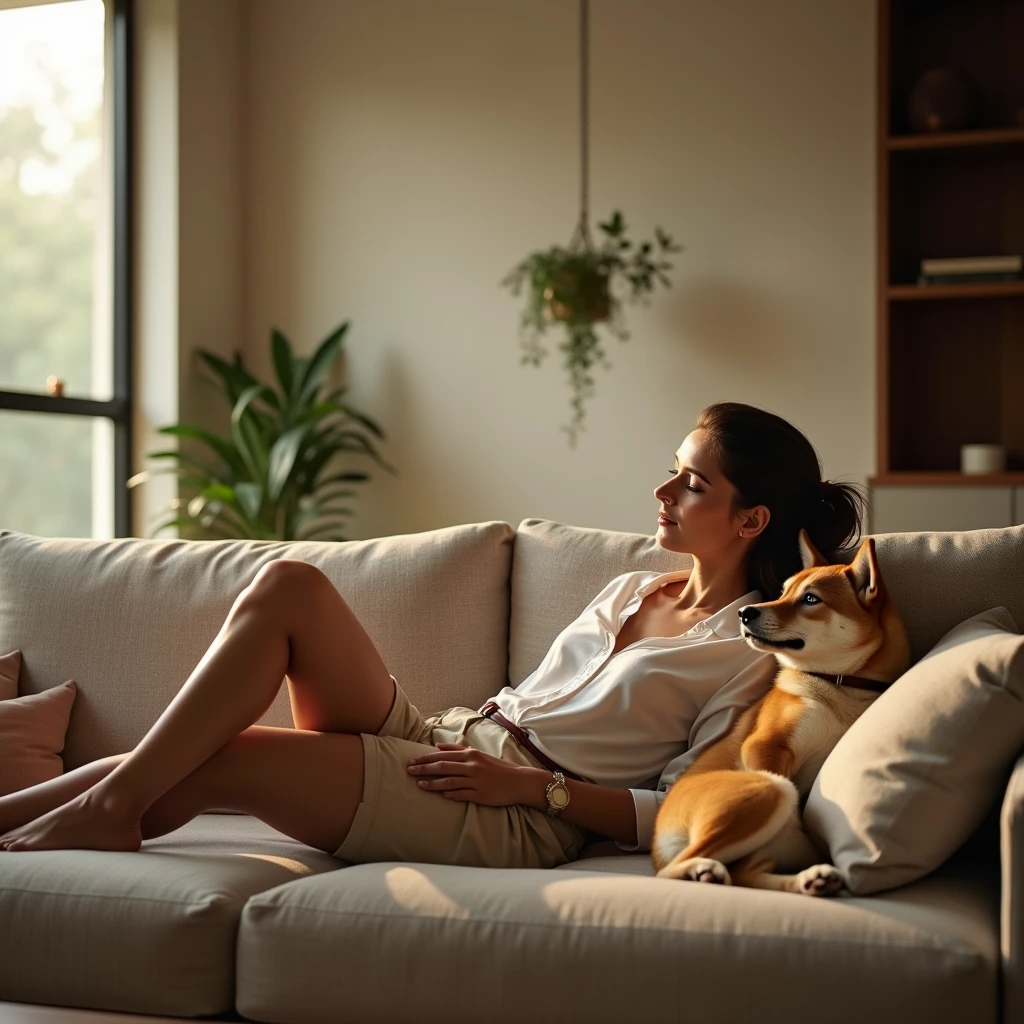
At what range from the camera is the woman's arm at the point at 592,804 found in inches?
72.0

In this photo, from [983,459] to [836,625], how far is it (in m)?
2.18

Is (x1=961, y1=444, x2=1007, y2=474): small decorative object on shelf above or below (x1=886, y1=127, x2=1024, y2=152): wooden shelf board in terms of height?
below

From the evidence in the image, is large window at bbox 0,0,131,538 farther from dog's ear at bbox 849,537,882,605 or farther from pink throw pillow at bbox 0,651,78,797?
dog's ear at bbox 849,537,882,605

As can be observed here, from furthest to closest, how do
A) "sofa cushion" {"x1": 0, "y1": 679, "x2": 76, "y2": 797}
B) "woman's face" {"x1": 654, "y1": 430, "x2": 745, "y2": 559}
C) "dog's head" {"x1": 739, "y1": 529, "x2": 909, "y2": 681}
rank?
"sofa cushion" {"x1": 0, "y1": 679, "x2": 76, "y2": 797} → "woman's face" {"x1": 654, "y1": 430, "x2": 745, "y2": 559} → "dog's head" {"x1": 739, "y1": 529, "x2": 909, "y2": 681}

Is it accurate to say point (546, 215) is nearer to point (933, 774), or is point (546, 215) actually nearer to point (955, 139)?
point (955, 139)

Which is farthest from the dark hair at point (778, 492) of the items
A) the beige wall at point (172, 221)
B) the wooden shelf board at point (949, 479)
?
the beige wall at point (172, 221)

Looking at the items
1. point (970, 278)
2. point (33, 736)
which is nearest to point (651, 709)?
point (33, 736)

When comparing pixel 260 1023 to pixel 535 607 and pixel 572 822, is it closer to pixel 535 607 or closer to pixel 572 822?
pixel 572 822

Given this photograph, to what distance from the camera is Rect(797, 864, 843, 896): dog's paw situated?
1.52 metres

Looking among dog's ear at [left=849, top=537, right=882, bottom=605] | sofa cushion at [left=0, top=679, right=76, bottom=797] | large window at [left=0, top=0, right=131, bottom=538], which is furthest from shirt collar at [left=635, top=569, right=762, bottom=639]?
large window at [left=0, top=0, right=131, bottom=538]

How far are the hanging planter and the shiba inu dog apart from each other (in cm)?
233

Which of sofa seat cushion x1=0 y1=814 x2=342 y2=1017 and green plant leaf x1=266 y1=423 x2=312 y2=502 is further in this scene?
green plant leaf x1=266 y1=423 x2=312 y2=502

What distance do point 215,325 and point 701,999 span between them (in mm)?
3554

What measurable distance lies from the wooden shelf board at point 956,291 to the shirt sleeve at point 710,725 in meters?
2.11
